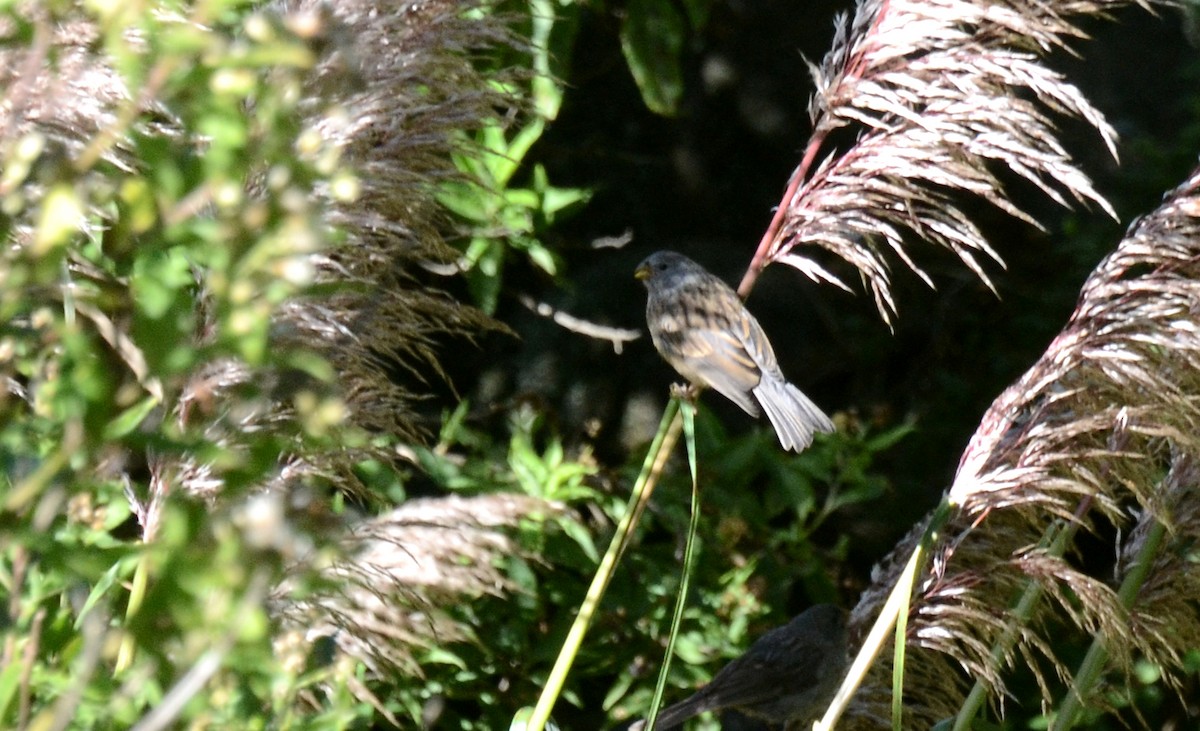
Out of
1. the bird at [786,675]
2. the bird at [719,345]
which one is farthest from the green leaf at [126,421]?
the bird at [786,675]

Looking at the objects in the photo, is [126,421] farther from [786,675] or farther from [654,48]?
[654,48]

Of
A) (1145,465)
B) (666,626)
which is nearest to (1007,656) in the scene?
(1145,465)

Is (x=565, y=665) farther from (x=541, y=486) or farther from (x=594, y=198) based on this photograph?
(x=594, y=198)

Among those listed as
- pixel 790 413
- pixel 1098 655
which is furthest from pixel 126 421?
pixel 790 413

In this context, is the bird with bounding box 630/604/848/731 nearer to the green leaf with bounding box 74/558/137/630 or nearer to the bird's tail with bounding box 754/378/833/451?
the bird's tail with bounding box 754/378/833/451

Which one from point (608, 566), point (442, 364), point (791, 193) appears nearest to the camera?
point (608, 566)

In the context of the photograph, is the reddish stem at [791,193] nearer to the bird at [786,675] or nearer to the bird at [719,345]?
the bird at [719,345]
